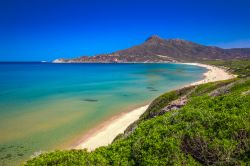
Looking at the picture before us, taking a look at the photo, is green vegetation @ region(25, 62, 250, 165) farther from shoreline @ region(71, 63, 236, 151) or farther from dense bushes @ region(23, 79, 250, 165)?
shoreline @ region(71, 63, 236, 151)

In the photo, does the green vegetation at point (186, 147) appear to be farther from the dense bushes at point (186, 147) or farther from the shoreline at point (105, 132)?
the shoreline at point (105, 132)

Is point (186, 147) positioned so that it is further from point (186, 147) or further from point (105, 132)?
point (105, 132)

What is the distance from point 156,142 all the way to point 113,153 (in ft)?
5.09

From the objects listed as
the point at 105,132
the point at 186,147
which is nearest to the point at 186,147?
the point at 186,147

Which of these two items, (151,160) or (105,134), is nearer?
(151,160)

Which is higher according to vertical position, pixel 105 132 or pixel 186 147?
pixel 186 147

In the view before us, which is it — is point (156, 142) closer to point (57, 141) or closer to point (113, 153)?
point (113, 153)

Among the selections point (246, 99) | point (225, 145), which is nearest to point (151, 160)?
point (225, 145)

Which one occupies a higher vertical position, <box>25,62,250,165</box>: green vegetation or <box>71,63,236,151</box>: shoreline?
<box>25,62,250,165</box>: green vegetation

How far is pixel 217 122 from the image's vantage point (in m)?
8.50

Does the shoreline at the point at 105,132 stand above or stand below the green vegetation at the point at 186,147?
below

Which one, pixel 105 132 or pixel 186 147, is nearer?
pixel 186 147

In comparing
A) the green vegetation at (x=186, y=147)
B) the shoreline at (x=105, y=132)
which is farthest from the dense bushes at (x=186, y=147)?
the shoreline at (x=105, y=132)

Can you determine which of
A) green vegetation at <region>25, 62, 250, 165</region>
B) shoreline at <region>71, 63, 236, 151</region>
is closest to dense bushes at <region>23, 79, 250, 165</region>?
green vegetation at <region>25, 62, 250, 165</region>
